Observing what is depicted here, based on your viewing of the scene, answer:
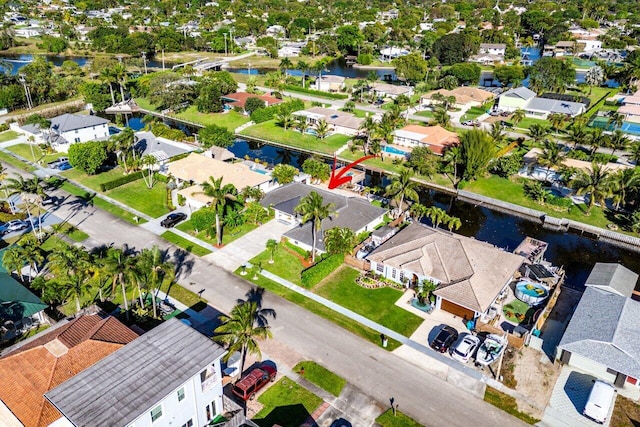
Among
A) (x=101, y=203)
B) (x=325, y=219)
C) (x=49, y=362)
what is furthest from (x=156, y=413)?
(x=101, y=203)

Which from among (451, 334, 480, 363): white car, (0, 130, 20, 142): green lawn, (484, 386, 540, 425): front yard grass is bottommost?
(0, 130, 20, 142): green lawn

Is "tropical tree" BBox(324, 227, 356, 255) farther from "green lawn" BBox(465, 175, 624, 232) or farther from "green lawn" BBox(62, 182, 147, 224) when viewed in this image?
"green lawn" BBox(465, 175, 624, 232)

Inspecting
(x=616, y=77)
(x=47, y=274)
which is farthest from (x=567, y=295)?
(x=616, y=77)

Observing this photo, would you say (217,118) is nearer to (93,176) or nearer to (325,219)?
(93,176)

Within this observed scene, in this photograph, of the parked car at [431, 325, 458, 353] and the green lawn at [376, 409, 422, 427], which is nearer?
the green lawn at [376, 409, 422, 427]

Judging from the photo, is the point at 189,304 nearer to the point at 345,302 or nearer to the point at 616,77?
the point at 345,302

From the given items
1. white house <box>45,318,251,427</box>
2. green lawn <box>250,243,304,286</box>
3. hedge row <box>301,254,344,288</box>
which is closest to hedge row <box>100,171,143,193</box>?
green lawn <box>250,243,304,286</box>
